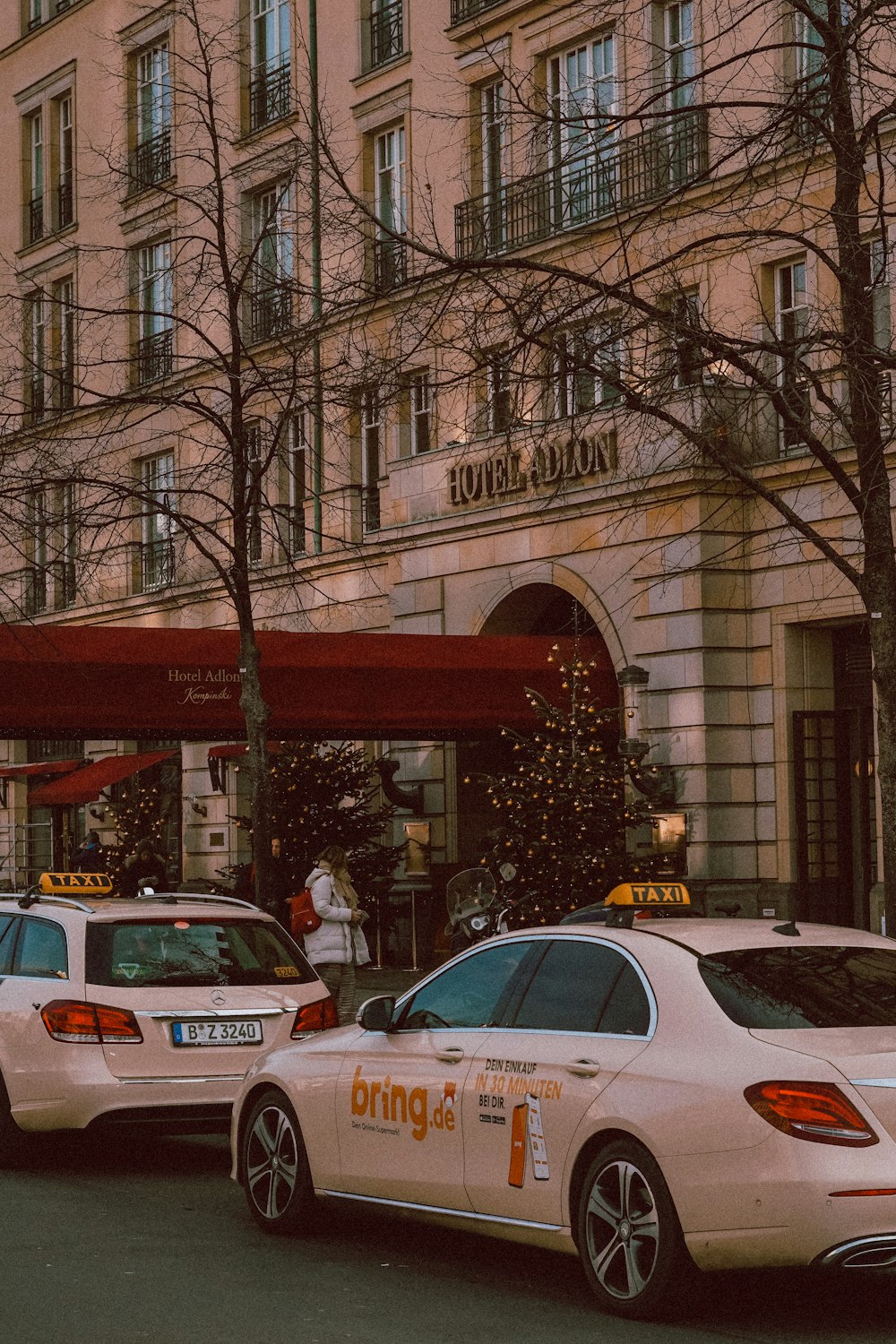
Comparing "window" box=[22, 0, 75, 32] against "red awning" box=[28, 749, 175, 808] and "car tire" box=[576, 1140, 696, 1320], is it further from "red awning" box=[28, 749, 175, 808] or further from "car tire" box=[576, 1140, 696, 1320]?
"car tire" box=[576, 1140, 696, 1320]

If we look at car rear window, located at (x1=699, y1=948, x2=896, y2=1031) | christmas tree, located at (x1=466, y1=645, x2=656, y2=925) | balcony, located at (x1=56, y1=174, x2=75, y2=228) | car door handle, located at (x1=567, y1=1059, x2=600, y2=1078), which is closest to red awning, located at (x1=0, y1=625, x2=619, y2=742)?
christmas tree, located at (x1=466, y1=645, x2=656, y2=925)

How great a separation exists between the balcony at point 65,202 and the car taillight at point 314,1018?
97.9 ft

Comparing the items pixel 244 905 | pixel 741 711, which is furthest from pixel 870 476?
pixel 741 711

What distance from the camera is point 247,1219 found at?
10055mm

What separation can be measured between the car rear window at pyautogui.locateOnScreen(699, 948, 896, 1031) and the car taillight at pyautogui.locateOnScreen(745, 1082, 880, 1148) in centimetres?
35

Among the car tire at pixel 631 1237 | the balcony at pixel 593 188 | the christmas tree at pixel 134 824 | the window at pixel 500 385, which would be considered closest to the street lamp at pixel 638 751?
the balcony at pixel 593 188

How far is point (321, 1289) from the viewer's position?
325 inches

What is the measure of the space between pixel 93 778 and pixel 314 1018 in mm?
25411

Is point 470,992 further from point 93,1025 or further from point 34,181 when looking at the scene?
point 34,181

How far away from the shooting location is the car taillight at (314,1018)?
1173 cm

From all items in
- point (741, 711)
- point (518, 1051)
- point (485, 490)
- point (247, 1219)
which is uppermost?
point (485, 490)

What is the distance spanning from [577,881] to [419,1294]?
1317 cm

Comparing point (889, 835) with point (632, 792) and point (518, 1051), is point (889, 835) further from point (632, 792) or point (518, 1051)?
point (632, 792)

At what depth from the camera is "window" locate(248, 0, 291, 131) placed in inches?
1294
